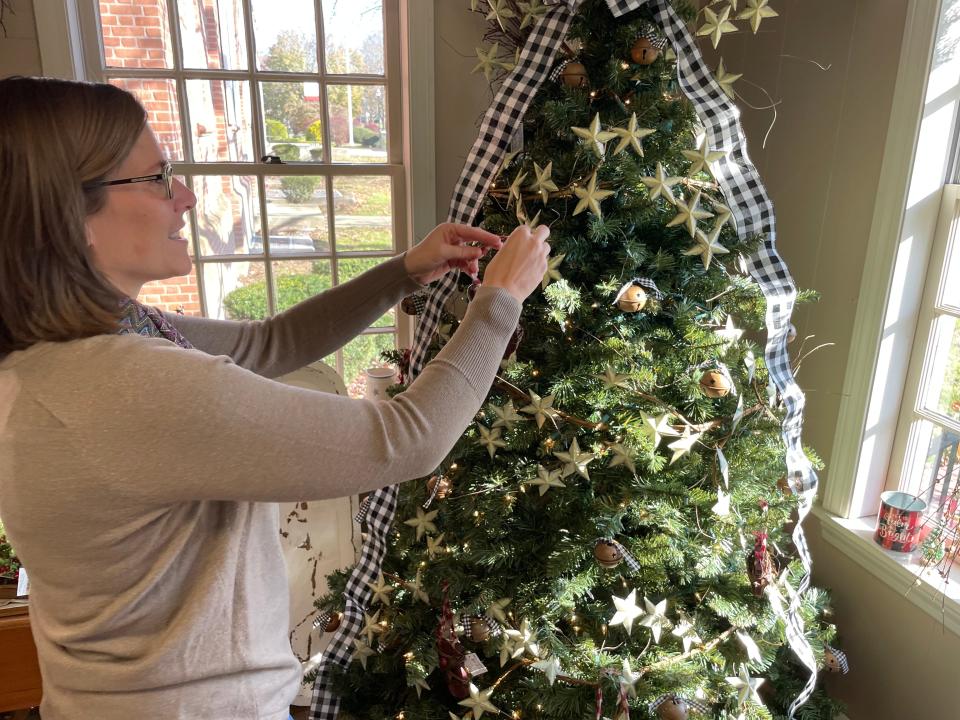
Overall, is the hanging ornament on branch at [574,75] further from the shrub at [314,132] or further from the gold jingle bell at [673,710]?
the gold jingle bell at [673,710]

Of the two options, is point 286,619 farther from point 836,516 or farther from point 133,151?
point 836,516

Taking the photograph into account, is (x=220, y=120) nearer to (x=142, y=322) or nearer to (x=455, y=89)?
(x=455, y=89)

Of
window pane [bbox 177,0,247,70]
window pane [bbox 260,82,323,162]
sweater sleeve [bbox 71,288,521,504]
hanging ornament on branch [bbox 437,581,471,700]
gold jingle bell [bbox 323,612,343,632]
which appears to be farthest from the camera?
window pane [bbox 260,82,323,162]

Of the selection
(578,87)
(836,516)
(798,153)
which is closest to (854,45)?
(798,153)

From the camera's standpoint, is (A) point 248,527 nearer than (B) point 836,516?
Yes

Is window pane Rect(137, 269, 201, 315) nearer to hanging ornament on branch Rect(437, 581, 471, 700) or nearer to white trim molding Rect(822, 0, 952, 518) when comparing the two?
hanging ornament on branch Rect(437, 581, 471, 700)

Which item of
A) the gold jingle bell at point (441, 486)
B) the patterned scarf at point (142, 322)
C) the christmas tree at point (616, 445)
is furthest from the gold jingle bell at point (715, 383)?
the patterned scarf at point (142, 322)

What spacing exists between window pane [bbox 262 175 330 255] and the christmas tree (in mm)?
827

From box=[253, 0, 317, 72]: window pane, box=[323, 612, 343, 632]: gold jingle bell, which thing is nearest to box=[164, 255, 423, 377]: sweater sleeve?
box=[323, 612, 343, 632]: gold jingle bell

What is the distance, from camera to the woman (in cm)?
72

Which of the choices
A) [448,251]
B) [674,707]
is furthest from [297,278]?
[674,707]

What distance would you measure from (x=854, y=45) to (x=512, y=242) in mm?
1169

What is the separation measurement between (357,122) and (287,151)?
0.23 metres

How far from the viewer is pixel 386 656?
1.61 meters
